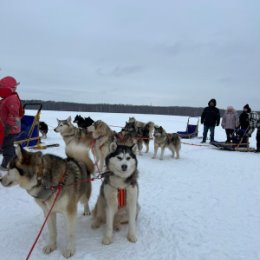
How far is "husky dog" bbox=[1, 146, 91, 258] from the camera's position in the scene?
2.12 metres

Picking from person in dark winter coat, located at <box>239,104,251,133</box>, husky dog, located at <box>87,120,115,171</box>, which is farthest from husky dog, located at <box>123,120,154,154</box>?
person in dark winter coat, located at <box>239,104,251,133</box>

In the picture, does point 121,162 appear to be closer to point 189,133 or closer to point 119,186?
point 119,186

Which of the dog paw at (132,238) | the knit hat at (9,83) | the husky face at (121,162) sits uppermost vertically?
the knit hat at (9,83)

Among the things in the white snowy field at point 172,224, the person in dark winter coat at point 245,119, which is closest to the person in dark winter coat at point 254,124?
the person in dark winter coat at point 245,119

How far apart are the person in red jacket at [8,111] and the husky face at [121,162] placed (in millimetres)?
2072

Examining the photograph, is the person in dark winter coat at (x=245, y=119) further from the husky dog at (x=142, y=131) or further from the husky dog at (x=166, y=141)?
the husky dog at (x=142, y=131)

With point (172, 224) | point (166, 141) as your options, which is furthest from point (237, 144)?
point (172, 224)

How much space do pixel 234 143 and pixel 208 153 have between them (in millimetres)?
1377

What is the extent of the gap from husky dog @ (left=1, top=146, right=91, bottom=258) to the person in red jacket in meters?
1.92

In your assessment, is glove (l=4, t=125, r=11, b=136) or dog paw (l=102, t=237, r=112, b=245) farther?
glove (l=4, t=125, r=11, b=136)

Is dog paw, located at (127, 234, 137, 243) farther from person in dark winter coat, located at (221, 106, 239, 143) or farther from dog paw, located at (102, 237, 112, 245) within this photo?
person in dark winter coat, located at (221, 106, 239, 143)

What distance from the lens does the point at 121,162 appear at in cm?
254

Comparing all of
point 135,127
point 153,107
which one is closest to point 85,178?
point 135,127

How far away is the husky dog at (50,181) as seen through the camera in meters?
2.12
